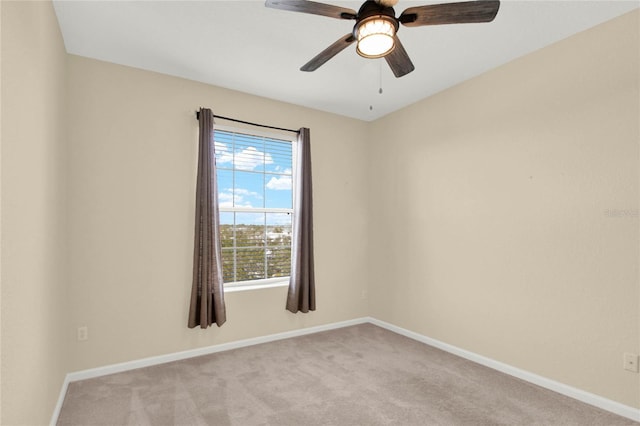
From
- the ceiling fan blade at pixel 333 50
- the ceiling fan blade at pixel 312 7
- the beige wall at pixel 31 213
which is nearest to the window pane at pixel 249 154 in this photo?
the beige wall at pixel 31 213

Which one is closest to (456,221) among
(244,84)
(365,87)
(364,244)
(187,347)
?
(364,244)

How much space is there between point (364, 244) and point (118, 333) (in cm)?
298

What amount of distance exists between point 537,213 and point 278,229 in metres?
2.64

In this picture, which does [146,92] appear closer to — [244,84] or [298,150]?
[244,84]

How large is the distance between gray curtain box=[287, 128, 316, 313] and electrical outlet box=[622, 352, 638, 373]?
271 centimetres

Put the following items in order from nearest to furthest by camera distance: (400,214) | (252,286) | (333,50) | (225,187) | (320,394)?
1. (333,50)
2. (320,394)
3. (225,187)
4. (252,286)
5. (400,214)

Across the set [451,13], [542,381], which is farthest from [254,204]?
[542,381]

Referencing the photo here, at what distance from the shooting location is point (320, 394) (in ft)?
8.20

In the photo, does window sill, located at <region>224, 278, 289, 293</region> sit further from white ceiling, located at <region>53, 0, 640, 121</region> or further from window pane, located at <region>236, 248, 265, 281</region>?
white ceiling, located at <region>53, 0, 640, 121</region>

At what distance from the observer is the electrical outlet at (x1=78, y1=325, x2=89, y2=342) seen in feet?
9.01

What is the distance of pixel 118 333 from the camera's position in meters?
2.89

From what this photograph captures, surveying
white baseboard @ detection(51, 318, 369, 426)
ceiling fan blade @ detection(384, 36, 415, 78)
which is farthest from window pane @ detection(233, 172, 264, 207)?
ceiling fan blade @ detection(384, 36, 415, 78)

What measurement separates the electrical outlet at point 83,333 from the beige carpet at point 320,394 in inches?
13.7

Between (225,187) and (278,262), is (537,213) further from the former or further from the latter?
(225,187)
